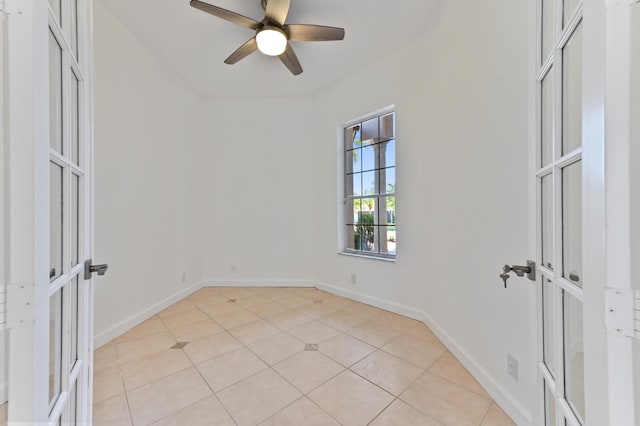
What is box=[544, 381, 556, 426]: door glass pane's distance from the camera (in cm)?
85

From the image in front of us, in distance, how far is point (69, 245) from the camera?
0.89m

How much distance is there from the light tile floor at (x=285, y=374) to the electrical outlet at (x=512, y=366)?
236mm

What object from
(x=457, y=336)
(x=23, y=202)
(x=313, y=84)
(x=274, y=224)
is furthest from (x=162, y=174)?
(x=457, y=336)

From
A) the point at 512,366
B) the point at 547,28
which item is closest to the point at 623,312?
the point at 547,28

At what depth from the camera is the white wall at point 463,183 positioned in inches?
52.4

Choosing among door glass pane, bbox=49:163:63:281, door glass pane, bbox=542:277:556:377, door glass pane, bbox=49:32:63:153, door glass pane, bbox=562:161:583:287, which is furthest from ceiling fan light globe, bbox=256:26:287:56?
door glass pane, bbox=542:277:556:377

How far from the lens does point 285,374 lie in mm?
1696

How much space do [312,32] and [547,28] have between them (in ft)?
5.30

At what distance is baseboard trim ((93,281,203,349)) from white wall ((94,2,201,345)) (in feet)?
0.03

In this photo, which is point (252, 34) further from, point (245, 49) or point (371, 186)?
point (371, 186)

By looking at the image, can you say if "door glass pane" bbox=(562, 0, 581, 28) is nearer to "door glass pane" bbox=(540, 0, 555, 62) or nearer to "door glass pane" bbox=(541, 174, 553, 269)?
"door glass pane" bbox=(540, 0, 555, 62)

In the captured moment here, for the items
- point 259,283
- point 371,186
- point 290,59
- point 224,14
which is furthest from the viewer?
point 259,283

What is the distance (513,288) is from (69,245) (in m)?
2.08

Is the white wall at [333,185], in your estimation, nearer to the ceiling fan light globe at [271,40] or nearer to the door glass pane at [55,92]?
the ceiling fan light globe at [271,40]
